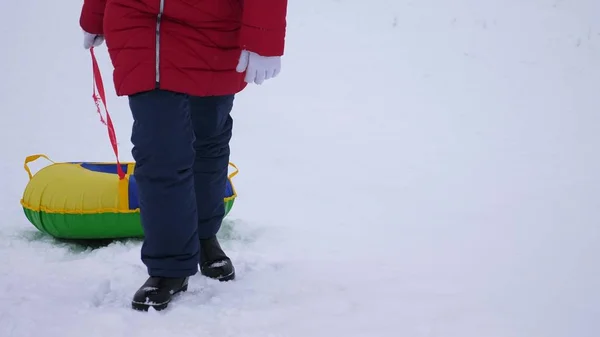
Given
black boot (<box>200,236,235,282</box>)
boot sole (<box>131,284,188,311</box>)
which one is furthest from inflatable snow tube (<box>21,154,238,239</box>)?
boot sole (<box>131,284,188,311</box>)

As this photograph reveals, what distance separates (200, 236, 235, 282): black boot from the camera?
196cm

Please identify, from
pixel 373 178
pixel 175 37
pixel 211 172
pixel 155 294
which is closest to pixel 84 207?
pixel 211 172

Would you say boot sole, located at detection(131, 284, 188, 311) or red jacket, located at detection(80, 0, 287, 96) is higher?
red jacket, located at detection(80, 0, 287, 96)

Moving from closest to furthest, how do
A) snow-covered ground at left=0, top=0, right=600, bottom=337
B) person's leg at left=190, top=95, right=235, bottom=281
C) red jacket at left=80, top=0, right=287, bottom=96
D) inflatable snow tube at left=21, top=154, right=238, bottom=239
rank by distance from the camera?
red jacket at left=80, top=0, right=287, bottom=96, snow-covered ground at left=0, top=0, right=600, bottom=337, person's leg at left=190, top=95, right=235, bottom=281, inflatable snow tube at left=21, top=154, right=238, bottom=239

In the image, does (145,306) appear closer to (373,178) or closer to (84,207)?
(84,207)

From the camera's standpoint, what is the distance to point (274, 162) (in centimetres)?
390

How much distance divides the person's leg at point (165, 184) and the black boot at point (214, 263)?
19cm

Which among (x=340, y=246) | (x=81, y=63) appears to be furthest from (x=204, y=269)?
(x=81, y=63)

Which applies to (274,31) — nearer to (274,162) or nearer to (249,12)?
Result: (249,12)

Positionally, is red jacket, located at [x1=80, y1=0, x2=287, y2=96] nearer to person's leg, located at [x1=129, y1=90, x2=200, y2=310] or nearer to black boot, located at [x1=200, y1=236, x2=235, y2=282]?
person's leg, located at [x1=129, y1=90, x2=200, y2=310]

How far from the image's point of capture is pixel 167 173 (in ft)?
5.39

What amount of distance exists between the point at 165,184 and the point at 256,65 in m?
0.42

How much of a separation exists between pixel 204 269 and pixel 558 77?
528cm

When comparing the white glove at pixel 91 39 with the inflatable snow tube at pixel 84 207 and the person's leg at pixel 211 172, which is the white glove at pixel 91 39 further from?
the inflatable snow tube at pixel 84 207
